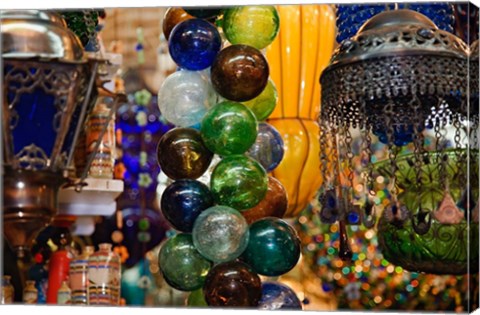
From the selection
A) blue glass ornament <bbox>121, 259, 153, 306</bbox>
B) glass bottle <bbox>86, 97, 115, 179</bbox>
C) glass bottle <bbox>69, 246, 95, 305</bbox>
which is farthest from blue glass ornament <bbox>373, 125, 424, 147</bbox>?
blue glass ornament <bbox>121, 259, 153, 306</bbox>

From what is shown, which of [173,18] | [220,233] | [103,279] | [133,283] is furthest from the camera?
[133,283]

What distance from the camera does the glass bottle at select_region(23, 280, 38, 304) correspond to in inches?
106

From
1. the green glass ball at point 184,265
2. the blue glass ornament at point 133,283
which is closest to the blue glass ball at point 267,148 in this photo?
the green glass ball at point 184,265

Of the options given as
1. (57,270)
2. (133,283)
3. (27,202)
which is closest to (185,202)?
(27,202)

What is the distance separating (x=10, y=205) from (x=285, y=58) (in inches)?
47.9

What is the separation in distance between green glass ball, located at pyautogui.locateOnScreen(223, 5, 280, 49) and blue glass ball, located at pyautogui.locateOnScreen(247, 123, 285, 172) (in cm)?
18

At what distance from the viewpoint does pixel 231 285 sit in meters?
2.11

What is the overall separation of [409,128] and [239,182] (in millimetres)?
347

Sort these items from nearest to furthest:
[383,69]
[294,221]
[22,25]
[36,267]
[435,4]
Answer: [22,25] → [383,69] → [435,4] → [36,267] → [294,221]

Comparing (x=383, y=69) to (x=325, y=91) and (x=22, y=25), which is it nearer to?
(x=325, y=91)

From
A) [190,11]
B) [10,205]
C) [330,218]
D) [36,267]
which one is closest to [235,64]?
[190,11]

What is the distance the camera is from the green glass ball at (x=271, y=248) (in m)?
2.13

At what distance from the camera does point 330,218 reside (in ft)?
6.81

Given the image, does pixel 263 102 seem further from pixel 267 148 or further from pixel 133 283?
pixel 133 283
